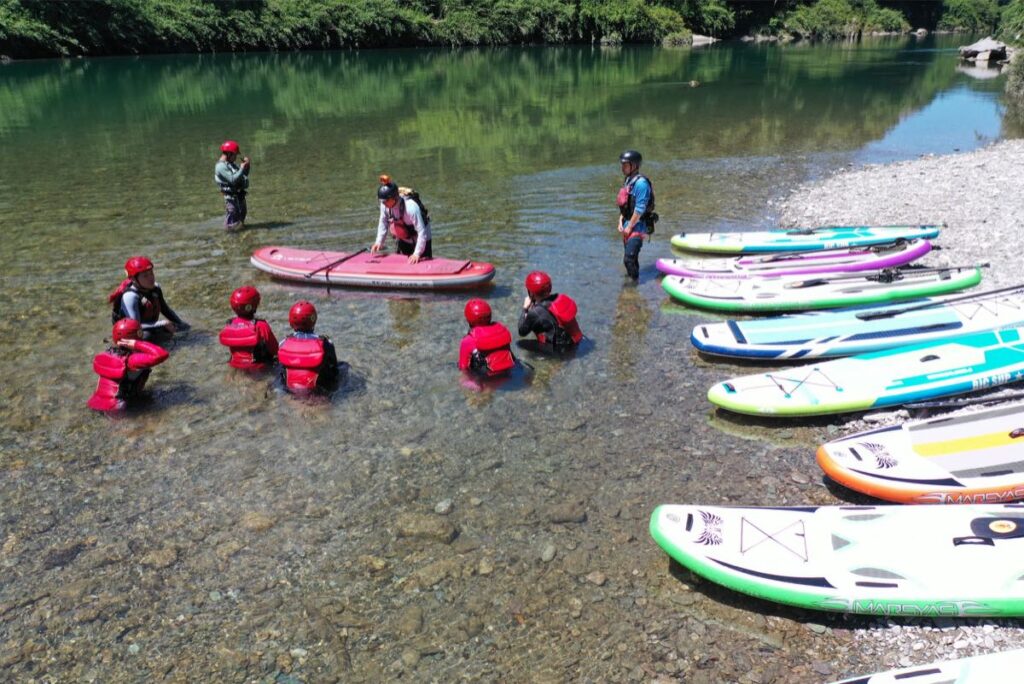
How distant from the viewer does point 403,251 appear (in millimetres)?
14031

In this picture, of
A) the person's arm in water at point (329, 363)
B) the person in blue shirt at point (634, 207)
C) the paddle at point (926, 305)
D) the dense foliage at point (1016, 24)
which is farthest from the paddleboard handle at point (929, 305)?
the dense foliage at point (1016, 24)

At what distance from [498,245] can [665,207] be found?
5.32 metres

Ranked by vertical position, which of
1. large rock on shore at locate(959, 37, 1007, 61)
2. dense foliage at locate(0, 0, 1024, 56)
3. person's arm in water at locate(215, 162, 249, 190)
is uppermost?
dense foliage at locate(0, 0, 1024, 56)

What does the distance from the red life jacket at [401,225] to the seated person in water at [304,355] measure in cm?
416

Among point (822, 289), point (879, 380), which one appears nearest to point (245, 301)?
point (879, 380)

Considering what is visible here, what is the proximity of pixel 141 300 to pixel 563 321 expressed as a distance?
585cm

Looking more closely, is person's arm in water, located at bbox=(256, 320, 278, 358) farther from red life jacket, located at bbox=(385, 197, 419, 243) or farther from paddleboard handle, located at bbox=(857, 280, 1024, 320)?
paddleboard handle, located at bbox=(857, 280, 1024, 320)

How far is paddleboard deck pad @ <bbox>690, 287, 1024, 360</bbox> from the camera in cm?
998

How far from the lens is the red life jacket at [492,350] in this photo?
31.9ft

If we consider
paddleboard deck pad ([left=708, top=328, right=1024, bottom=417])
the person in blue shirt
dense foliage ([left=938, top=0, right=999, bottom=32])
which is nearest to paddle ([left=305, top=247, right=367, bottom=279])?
the person in blue shirt

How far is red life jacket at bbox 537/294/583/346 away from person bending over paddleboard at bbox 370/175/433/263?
11.8 feet

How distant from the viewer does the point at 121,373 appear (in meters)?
9.08

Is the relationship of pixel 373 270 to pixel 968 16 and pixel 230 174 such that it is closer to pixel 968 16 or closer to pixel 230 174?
pixel 230 174

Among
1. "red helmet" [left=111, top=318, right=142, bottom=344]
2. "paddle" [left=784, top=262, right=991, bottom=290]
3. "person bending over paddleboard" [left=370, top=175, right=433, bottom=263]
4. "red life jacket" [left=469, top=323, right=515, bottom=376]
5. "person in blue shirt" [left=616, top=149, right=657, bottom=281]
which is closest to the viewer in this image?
"red helmet" [left=111, top=318, right=142, bottom=344]
